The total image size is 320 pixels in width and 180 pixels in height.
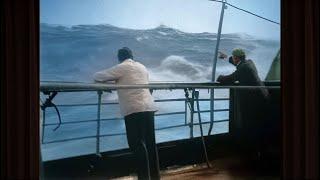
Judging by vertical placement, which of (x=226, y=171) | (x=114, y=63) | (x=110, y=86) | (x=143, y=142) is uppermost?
(x=114, y=63)

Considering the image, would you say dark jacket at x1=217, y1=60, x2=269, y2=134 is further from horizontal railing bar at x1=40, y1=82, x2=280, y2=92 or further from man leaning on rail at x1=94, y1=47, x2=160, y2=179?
man leaning on rail at x1=94, y1=47, x2=160, y2=179

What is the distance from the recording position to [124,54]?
2473mm

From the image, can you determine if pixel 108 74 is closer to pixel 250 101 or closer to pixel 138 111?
pixel 138 111

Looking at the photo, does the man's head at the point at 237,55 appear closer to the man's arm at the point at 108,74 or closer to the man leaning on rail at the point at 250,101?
the man leaning on rail at the point at 250,101

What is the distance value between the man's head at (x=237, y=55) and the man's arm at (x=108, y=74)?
2.20 feet

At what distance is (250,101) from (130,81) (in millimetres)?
722

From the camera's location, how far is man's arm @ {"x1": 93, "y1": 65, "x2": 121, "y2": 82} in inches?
95.9

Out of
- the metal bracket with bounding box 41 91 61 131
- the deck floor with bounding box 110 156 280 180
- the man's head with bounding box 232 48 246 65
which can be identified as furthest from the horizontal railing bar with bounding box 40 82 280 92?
the deck floor with bounding box 110 156 280 180

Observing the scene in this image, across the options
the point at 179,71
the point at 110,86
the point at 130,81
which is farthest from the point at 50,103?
the point at 179,71

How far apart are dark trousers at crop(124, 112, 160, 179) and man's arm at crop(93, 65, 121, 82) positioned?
24 cm

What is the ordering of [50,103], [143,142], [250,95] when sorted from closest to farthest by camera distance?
[50,103] < [143,142] < [250,95]
